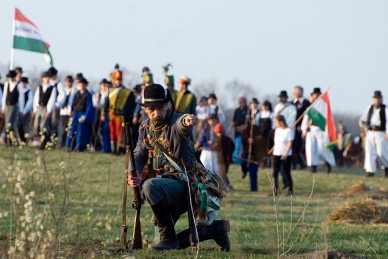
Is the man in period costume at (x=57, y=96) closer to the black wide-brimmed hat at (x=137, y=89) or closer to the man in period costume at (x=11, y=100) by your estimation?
the man in period costume at (x=11, y=100)

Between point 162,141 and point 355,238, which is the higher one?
point 162,141

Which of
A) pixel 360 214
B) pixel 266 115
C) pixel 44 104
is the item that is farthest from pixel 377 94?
pixel 360 214

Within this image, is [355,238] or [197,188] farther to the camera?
[355,238]

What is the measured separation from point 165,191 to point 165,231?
0.46 m

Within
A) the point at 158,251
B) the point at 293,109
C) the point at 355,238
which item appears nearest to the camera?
the point at 158,251

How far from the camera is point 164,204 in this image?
1065cm

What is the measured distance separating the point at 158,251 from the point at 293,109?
50.3 ft

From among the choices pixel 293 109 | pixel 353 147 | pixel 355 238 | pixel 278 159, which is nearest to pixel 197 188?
pixel 355 238

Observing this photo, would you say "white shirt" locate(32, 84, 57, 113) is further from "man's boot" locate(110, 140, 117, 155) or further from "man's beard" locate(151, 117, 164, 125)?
"man's beard" locate(151, 117, 164, 125)

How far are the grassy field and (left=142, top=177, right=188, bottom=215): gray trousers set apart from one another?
1.27 ft

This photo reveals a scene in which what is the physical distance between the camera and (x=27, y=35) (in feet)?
103

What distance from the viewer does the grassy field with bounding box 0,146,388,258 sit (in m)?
8.56

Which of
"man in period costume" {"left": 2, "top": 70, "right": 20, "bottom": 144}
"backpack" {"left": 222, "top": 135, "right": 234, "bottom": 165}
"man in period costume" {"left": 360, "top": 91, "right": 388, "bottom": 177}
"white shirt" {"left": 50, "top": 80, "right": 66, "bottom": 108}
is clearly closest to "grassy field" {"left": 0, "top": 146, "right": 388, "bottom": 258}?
"backpack" {"left": 222, "top": 135, "right": 234, "bottom": 165}

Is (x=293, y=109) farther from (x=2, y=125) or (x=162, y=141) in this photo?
(x=162, y=141)
